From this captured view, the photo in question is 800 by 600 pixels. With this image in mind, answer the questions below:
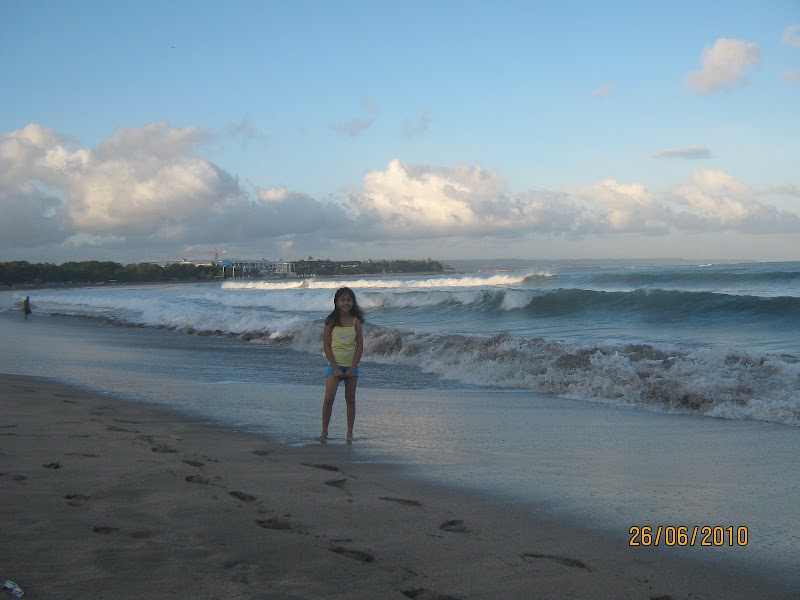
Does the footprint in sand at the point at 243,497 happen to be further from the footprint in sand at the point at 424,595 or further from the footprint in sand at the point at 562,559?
the footprint in sand at the point at 562,559

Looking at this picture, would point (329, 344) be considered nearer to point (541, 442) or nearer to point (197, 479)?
point (541, 442)

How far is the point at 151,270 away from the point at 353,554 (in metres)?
138

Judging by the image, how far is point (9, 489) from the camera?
185 inches

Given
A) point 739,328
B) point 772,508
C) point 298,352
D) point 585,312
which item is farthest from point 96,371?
point 585,312

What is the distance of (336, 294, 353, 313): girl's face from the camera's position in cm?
744

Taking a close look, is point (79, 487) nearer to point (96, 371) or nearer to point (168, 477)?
point (168, 477)

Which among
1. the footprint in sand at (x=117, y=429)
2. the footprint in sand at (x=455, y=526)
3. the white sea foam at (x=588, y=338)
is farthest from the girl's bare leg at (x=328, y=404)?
the white sea foam at (x=588, y=338)

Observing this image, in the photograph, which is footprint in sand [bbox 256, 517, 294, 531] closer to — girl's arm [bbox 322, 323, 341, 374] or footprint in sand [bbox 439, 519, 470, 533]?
footprint in sand [bbox 439, 519, 470, 533]

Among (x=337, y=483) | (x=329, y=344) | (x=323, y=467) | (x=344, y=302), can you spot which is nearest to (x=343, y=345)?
(x=329, y=344)

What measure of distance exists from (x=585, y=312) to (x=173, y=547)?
25301mm
